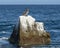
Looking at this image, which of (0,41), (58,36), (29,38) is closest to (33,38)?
(29,38)

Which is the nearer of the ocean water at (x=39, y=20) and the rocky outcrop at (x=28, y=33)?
the rocky outcrop at (x=28, y=33)

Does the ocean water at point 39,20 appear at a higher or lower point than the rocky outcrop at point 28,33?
lower

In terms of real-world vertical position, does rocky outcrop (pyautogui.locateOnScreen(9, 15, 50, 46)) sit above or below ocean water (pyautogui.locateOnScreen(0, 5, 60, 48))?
above

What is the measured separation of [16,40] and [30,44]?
1.13m

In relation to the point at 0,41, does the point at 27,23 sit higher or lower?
higher

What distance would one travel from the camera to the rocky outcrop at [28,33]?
26.0m

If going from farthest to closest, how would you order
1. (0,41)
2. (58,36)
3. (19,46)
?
(58,36), (0,41), (19,46)

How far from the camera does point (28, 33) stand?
1025 inches

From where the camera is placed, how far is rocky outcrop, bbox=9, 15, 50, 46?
26000 millimetres

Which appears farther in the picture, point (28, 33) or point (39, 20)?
point (39, 20)

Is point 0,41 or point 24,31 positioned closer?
point 24,31

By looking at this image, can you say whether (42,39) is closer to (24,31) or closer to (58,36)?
(24,31)

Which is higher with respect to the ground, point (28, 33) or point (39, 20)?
point (28, 33)

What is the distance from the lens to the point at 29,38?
1030 inches
